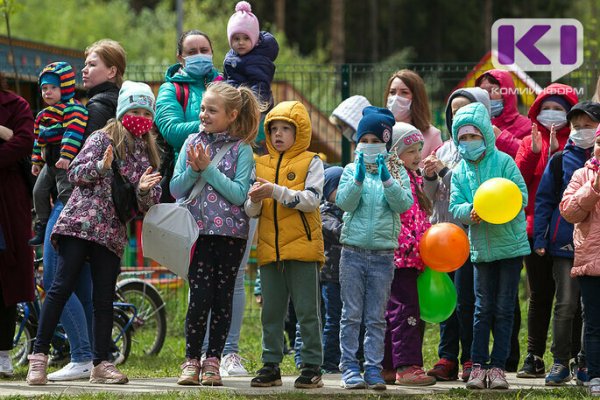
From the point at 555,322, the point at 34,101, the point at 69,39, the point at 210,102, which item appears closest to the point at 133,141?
the point at 210,102

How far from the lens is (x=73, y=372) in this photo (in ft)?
25.0

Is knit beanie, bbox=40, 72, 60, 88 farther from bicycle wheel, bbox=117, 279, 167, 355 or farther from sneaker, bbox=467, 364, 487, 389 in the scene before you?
sneaker, bbox=467, 364, 487, 389

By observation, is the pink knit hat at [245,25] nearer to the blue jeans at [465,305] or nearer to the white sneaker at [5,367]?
the blue jeans at [465,305]

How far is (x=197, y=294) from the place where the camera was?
282 inches

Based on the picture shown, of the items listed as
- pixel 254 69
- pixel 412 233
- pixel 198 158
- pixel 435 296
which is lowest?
pixel 435 296

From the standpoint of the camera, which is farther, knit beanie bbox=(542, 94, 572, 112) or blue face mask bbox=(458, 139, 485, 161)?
knit beanie bbox=(542, 94, 572, 112)

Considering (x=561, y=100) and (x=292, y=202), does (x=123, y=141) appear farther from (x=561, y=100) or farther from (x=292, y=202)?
(x=561, y=100)

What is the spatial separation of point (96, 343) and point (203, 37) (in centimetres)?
240

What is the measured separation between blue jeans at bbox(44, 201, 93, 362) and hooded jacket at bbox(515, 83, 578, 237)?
10.7 feet

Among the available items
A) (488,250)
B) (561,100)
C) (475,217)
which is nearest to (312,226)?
(475,217)

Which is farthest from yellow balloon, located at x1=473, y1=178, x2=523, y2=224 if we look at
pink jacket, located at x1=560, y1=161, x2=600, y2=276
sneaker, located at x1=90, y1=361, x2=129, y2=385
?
sneaker, located at x1=90, y1=361, x2=129, y2=385

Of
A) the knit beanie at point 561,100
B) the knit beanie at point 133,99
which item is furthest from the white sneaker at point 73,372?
the knit beanie at point 561,100

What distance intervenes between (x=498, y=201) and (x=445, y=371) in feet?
5.05

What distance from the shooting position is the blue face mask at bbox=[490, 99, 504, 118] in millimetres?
8531
